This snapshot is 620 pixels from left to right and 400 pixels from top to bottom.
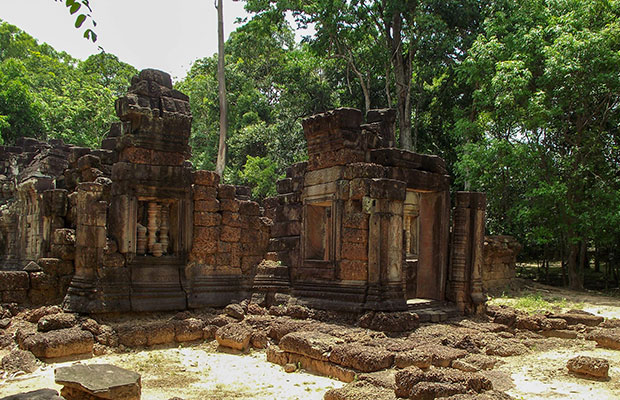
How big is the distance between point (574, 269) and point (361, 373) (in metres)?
13.6

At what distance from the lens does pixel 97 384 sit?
17.5 feet

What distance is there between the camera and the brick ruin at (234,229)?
367 inches

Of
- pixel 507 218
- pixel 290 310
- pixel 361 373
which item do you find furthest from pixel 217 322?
pixel 507 218

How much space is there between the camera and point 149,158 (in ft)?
32.3

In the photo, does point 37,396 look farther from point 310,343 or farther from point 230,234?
point 230,234

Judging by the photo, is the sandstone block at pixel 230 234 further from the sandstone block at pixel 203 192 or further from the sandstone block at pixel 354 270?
the sandstone block at pixel 354 270

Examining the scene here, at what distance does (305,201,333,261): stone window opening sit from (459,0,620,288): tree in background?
791cm

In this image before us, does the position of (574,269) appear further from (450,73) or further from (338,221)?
(338,221)

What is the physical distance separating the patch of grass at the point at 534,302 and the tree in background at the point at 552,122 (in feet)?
5.88

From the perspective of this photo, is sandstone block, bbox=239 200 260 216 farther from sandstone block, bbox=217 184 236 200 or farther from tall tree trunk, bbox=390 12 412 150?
tall tree trunk, bbox=390 12 412 150

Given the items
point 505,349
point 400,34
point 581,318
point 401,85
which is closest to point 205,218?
point 505,349

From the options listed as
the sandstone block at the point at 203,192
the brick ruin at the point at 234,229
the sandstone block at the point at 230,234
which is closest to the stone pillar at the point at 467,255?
the brick ruin at the point at 234,229

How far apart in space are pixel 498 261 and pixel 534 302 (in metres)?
2.87

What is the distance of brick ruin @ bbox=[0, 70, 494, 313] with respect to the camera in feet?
30.6
